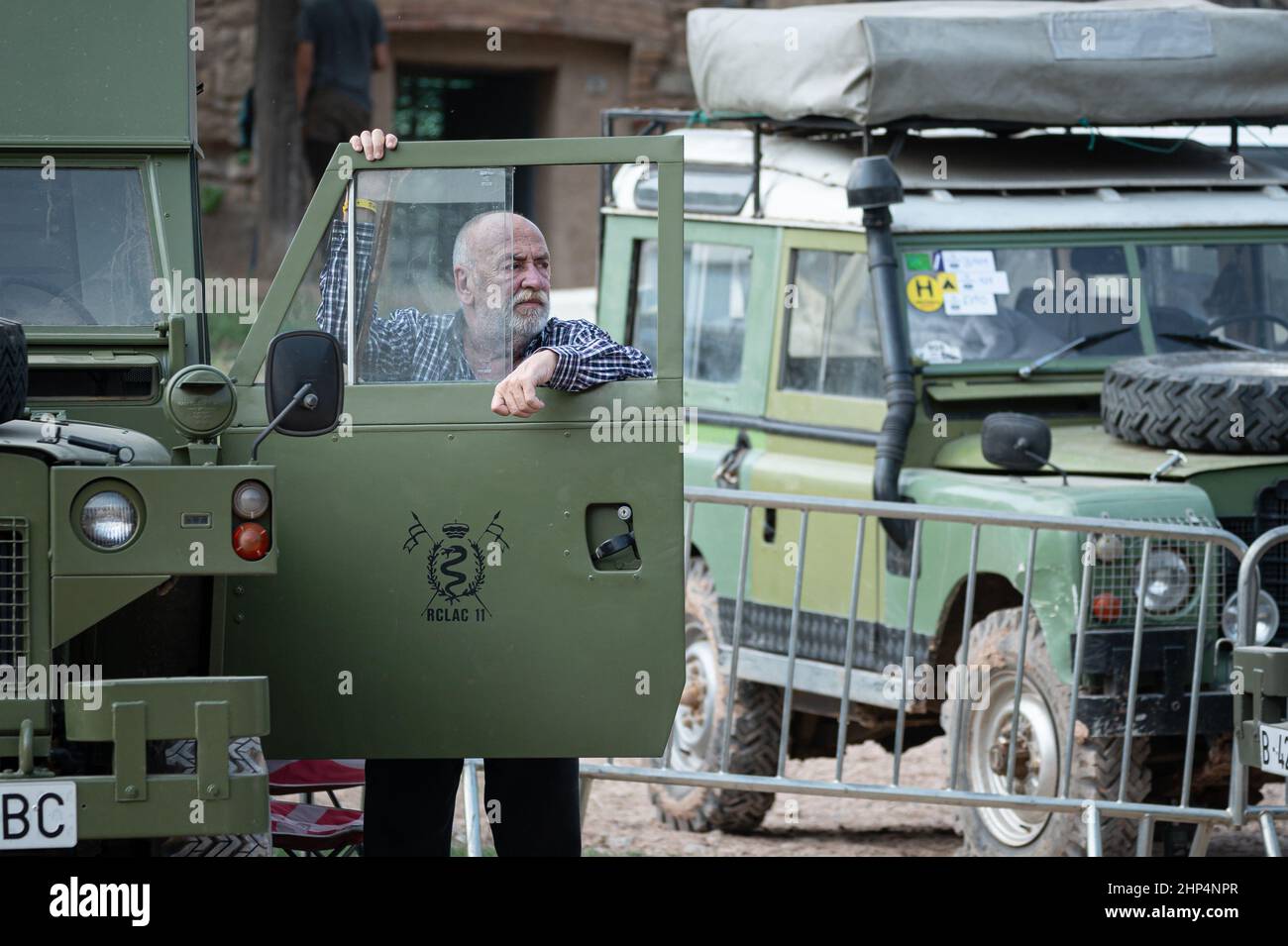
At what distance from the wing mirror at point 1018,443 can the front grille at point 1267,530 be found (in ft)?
1.96

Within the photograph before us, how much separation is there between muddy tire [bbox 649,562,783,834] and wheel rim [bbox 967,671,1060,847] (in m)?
1.21

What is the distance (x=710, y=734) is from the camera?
27.7 feet

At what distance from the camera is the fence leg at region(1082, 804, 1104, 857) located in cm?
661

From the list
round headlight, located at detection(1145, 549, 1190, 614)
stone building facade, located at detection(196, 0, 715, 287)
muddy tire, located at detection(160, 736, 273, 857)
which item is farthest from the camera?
stone building facade, located at detection(196, 0, 715, 287)

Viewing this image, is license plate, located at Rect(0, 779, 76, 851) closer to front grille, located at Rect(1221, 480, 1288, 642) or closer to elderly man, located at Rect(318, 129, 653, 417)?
elderly man, located at Rect(318, 129, 653, 417)

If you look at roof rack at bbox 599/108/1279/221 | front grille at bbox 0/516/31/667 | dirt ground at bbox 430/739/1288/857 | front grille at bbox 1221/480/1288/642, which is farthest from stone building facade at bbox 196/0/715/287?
front grille at bbox 0/516/31/667

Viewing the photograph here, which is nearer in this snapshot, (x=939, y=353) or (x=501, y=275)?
(x=501, y=275)

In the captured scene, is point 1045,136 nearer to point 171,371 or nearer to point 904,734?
point 904,734

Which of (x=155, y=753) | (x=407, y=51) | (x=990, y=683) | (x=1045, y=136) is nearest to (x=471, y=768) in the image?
(x=990, y=683)

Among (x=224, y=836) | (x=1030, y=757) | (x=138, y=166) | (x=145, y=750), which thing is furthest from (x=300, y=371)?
(x=1030, y=757)

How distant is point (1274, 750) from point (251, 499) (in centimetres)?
341

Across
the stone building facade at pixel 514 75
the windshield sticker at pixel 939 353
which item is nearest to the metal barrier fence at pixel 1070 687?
the windshield sticker at pixel 939 353

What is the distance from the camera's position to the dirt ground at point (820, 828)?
8203mm

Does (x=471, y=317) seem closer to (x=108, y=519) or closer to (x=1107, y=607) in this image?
(x=108, y=519)
